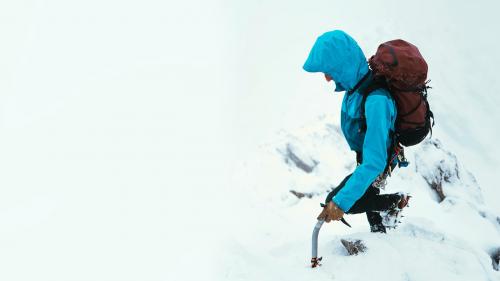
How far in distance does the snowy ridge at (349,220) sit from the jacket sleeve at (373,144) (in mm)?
821

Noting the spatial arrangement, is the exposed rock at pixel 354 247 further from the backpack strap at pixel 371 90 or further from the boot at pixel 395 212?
the backpack strap at pixel 371 90

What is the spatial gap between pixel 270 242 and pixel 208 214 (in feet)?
3.97

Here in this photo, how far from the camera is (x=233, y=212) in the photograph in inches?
292

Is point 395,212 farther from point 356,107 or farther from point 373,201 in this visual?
point 356,107

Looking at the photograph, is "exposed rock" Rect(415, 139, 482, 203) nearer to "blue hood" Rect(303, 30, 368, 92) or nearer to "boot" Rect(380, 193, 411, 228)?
"boot" Rect(380, 193, 411, 228)

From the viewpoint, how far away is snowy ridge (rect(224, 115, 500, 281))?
4.16m

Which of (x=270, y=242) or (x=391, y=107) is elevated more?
(x=391, y=107)

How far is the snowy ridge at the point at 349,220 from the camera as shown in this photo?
4164 millimetres

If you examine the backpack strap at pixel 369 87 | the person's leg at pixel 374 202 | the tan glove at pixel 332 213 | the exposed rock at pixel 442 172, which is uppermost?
the backpack strap at pixel 369 87

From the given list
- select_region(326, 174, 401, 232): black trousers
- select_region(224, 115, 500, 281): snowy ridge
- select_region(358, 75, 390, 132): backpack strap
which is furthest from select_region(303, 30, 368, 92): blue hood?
select_region(224, 115, 500, 281): snowy ridge

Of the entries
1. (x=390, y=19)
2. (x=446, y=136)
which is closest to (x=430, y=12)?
(x=390, y=19)

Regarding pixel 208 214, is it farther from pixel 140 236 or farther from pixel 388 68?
pixel 388 68

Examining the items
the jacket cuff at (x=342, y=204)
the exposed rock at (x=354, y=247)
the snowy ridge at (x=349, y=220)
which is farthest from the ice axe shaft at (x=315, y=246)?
the exposed rock at (x=354, y=247)

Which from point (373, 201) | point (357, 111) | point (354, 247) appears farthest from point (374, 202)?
point (357, 111)
